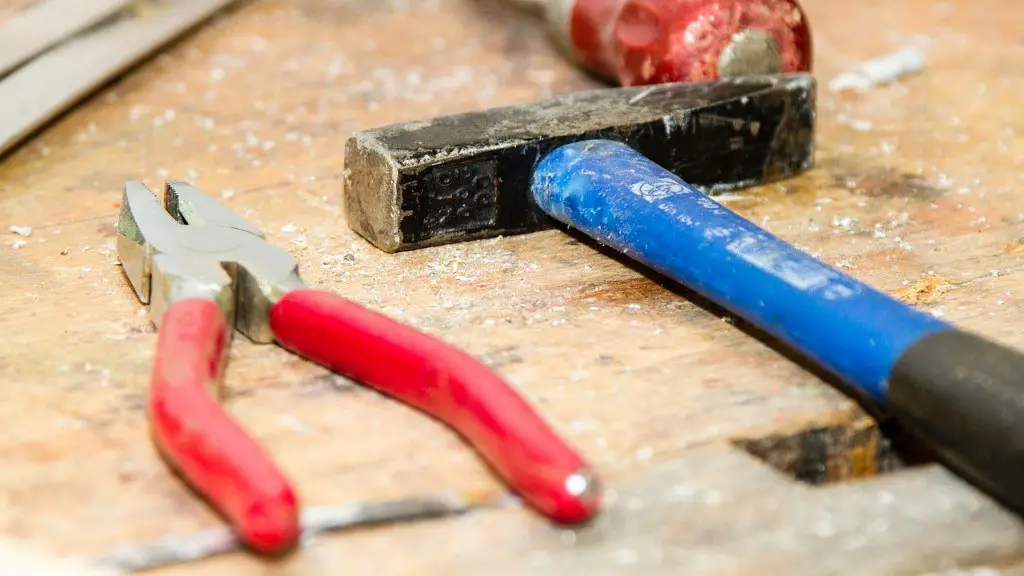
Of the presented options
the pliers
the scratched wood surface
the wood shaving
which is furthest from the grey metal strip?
the wood shaving

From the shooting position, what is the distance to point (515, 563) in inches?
30.2

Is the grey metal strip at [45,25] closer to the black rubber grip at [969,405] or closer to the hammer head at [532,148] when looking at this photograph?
the hammer head at [532,148]

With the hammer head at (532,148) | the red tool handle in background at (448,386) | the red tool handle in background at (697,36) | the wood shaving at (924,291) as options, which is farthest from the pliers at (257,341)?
the red tool handle in background at (697,36)

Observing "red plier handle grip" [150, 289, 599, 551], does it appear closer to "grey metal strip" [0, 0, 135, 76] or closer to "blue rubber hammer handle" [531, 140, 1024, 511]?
"blue rubber hammer handle" [531, 140, 1024, 511]

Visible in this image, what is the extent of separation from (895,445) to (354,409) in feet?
1.48

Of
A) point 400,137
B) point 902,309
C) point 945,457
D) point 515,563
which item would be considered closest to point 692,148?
point 400,137

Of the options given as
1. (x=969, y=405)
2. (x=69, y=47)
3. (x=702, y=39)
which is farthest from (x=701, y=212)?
(x=69, y=47)

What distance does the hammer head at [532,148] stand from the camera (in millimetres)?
1214

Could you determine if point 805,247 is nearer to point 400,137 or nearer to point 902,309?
point 902,309

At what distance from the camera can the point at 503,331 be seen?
1.06 metres

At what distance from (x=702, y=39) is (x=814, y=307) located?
2.15 ft

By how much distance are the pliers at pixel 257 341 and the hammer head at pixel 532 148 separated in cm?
18

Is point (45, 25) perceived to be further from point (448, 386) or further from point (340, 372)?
point (448, 386)

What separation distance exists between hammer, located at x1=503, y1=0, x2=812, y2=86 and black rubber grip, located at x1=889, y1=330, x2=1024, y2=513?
72cm
